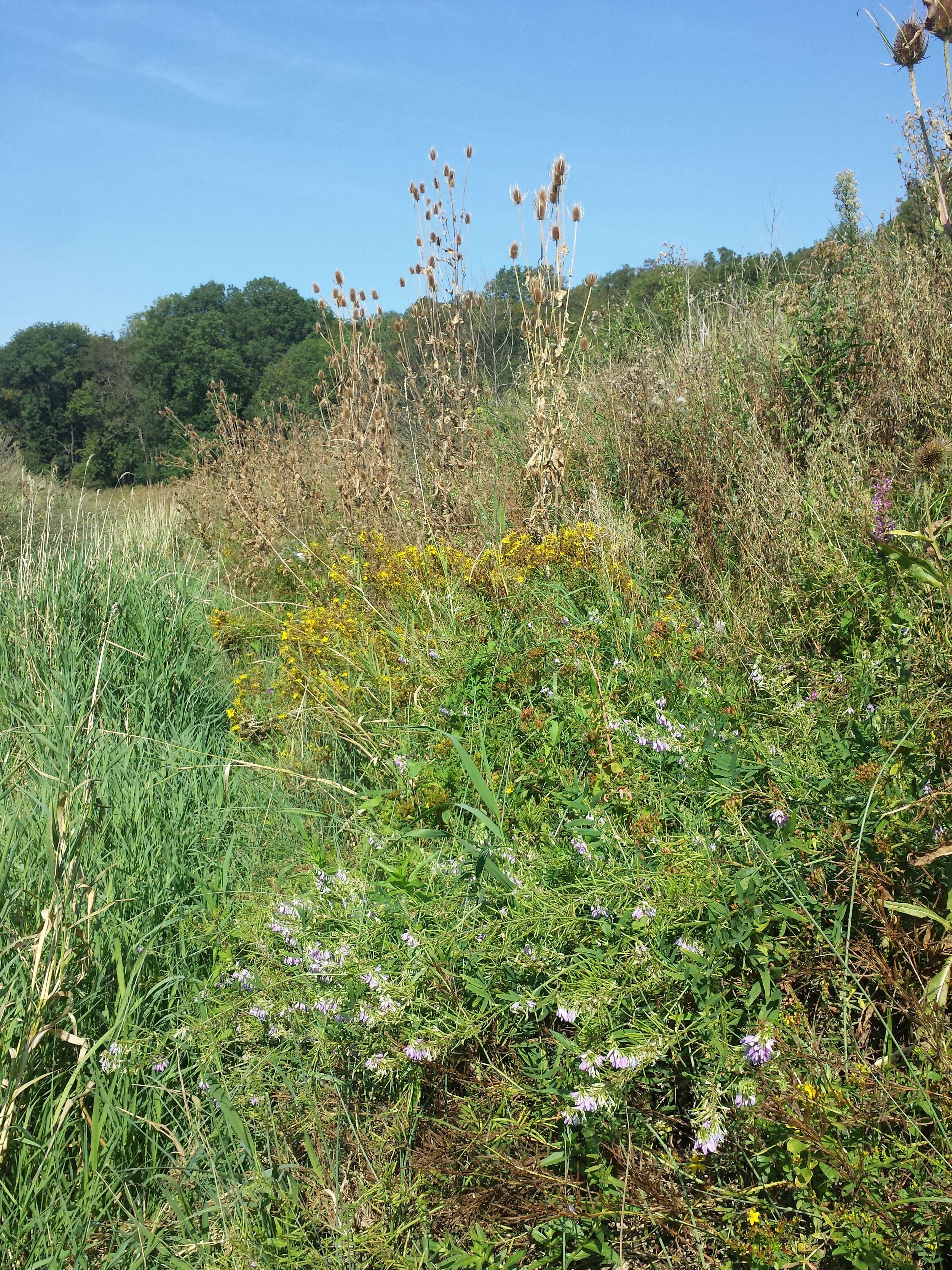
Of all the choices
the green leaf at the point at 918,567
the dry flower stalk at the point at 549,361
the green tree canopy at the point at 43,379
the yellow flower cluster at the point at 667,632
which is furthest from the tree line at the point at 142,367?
the green leaf at the point at 918,567

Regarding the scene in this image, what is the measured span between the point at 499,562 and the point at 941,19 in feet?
8.04

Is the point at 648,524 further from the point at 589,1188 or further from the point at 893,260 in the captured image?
the point at 589,1188

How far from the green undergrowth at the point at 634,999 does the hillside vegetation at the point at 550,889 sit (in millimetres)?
12

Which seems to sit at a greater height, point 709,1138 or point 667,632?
point 667,632

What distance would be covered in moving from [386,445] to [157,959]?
381cm

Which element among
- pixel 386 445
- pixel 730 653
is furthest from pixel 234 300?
pixel 730 653

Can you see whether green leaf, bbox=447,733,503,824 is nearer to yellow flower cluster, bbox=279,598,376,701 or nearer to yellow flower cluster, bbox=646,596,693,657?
yellow flower cluster, bbox=646,596,693,657

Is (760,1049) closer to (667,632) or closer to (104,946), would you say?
(667,632)

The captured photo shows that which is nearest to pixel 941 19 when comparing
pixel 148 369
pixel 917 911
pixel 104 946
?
pixel 917 911

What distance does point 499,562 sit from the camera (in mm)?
3480

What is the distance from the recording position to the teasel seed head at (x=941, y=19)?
3.83 ft

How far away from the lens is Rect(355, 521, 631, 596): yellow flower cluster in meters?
3.40

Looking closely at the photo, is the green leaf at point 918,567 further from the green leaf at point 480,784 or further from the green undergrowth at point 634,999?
the green leaf at point 480,784

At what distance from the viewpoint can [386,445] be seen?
5312 mm
